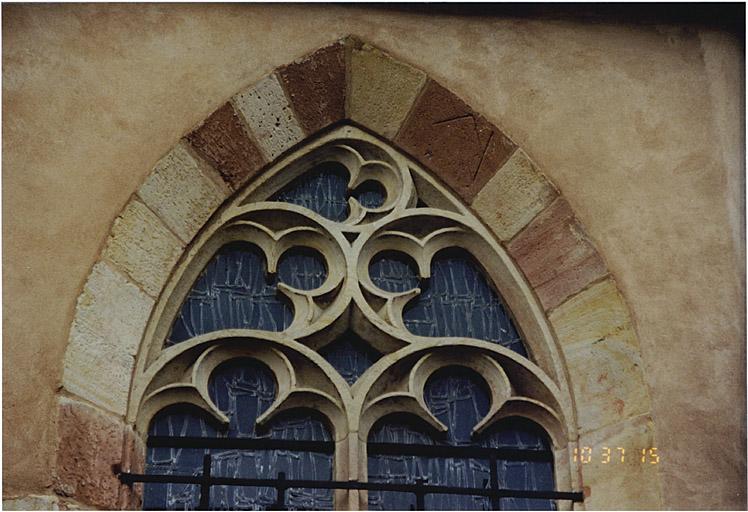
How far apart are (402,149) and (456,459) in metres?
1.31

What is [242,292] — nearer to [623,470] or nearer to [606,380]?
[606,380]

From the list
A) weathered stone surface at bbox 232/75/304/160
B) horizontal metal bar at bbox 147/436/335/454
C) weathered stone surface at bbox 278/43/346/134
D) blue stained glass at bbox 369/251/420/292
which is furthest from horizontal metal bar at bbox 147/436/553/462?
weathered stone surface at bbox 278/43/346/134

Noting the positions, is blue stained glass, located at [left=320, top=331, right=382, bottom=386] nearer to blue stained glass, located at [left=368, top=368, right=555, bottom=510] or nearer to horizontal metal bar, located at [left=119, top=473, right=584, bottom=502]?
blue stained glass, located at [left=368, top=368, right=555, bottom=510]

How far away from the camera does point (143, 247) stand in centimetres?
672

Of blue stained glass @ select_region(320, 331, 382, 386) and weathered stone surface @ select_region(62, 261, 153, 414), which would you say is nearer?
weathered stone surface @ select_region(62, 261, 153, 414)

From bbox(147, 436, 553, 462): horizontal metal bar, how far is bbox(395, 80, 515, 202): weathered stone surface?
1047 mm

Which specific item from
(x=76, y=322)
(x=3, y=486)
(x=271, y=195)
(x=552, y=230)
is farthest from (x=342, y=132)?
(x=3, y=486)

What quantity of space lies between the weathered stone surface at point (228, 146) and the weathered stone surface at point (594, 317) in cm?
128

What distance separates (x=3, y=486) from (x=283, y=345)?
1.15 metres

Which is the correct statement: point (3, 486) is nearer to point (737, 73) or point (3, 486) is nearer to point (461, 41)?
point (461, 41)

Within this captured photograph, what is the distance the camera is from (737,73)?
7375 millimetres

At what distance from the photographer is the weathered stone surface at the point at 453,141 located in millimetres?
7137
